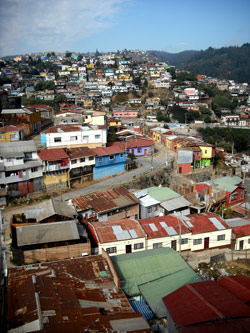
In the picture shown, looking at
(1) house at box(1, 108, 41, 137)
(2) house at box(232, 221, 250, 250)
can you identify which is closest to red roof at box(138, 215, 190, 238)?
(2) house at box(232, 221, 250, 250)

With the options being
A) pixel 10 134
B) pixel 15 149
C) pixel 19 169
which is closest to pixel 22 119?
pixel 10 134

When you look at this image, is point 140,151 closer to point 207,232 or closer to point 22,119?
point 22,119

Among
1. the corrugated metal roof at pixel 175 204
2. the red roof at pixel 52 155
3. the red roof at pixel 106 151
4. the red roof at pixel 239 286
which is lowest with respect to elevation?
the red roof at pixel 239 286

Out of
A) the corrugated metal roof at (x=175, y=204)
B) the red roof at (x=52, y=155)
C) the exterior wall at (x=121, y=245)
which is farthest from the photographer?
the red roof at (x=52, y=155)

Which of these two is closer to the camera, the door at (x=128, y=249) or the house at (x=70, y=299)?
the house at (x=70, y=299)

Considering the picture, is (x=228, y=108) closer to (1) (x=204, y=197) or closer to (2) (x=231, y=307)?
(1) (x=204, y=197)

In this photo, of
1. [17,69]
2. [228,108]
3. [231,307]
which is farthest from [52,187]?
[17,69]

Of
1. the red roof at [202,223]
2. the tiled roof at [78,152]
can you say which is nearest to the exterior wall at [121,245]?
the red roof at [202,223]

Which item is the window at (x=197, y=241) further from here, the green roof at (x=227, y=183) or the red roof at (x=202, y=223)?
the green roof at (x=227, y=183)
